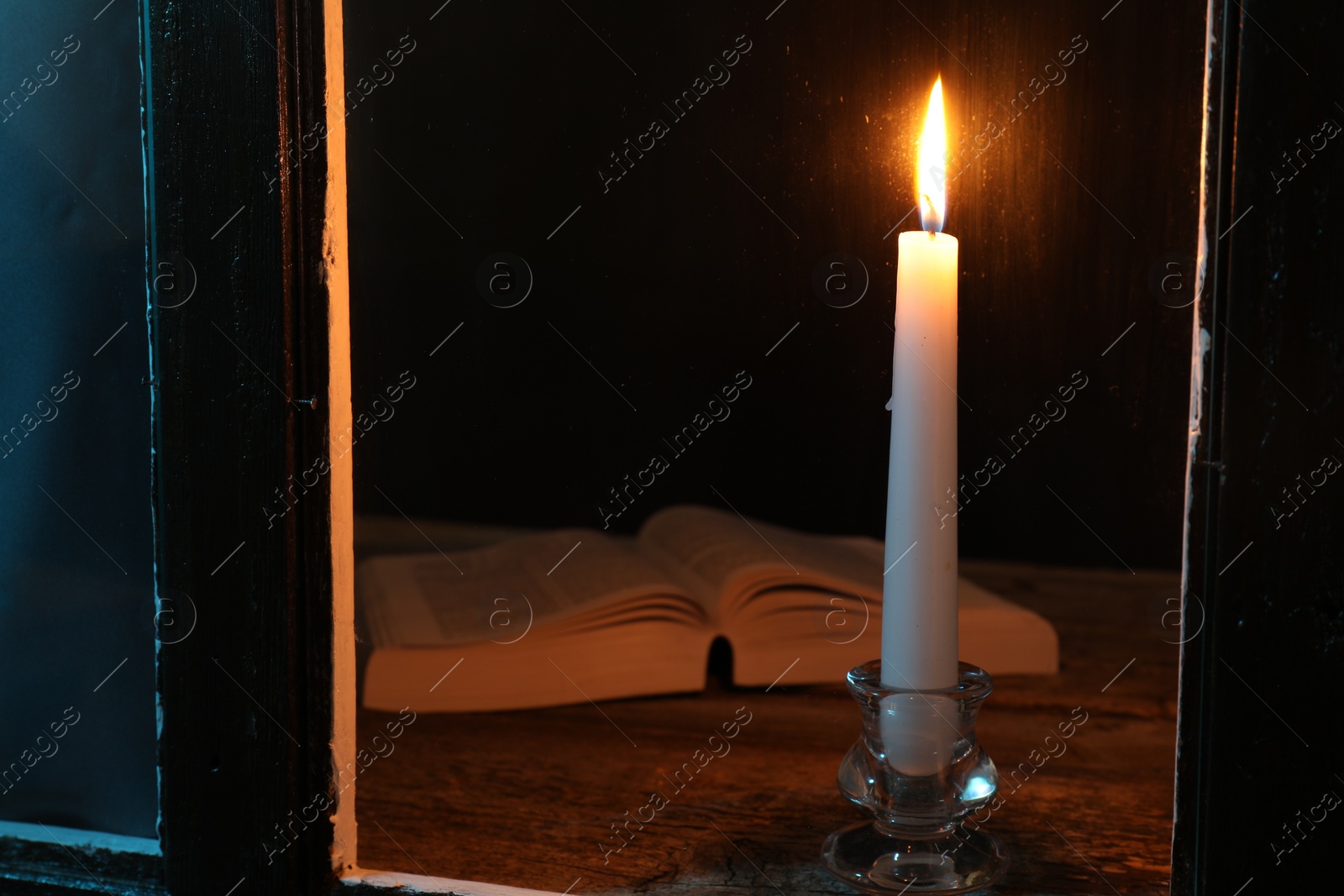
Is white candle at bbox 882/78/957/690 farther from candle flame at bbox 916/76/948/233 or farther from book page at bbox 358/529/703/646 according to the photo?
book page at bbox 358/529/703/646

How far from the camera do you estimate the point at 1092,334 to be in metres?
0.65

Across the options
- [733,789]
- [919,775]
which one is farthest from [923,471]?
[733,789]

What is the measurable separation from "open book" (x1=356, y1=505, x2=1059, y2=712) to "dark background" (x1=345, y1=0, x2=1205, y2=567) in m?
0.08

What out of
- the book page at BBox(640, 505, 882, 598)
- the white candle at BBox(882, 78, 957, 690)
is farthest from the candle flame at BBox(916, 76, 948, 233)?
the book page at BBox(640, 505, 882, 598)

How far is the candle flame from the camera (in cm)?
52

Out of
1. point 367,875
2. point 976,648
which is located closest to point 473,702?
point 367,875

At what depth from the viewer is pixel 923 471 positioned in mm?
501

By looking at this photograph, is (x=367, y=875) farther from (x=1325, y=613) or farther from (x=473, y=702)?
(x=1325, y=613)

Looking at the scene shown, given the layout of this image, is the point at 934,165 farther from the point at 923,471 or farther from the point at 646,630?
the point at 646,630

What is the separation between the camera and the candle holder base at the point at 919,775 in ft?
1.69

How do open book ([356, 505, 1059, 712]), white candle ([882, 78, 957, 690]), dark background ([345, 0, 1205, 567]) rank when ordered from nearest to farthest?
1. white candle ([882, 78, 957, 690])
2. dark background ([345, 0, 1205, 567])
3. open book ([356, 505, 1059, 712])

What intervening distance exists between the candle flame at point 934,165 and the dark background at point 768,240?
0.20ft

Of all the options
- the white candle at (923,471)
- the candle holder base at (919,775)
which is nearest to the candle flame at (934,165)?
the white candle at (923,471)

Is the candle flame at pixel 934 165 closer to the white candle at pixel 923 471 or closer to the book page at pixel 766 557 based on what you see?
the white candle at pixel 923 471
